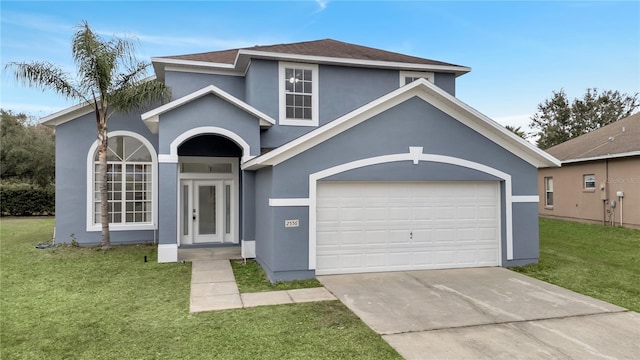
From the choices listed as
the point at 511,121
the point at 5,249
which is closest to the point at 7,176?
the point at 5,249

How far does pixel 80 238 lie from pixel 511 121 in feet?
162

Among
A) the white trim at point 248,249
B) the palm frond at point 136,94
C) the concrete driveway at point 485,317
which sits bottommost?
the concrete driveway at point 485,317

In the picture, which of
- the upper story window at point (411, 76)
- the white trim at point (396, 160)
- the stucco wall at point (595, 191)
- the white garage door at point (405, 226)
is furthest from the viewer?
the stucco wall at point (595, 191)

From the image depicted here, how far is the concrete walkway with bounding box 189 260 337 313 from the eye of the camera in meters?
6.59

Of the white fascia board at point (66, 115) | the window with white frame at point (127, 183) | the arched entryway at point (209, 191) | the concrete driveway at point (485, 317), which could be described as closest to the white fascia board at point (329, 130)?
the concrete driveway at point (485, 317)

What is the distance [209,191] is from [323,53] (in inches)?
245

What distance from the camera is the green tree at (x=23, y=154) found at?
24.9 meters

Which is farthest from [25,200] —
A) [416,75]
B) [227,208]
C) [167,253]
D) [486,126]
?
[486,126]

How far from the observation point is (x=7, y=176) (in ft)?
84.3

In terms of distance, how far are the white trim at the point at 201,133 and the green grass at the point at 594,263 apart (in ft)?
25.8

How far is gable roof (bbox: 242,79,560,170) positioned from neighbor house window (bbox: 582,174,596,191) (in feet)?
38.7

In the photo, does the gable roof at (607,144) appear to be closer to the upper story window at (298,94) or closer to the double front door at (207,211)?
the upper story window at (298,94)

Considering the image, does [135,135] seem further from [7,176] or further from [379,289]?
[7,176]

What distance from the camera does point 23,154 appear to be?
25.0 meters
